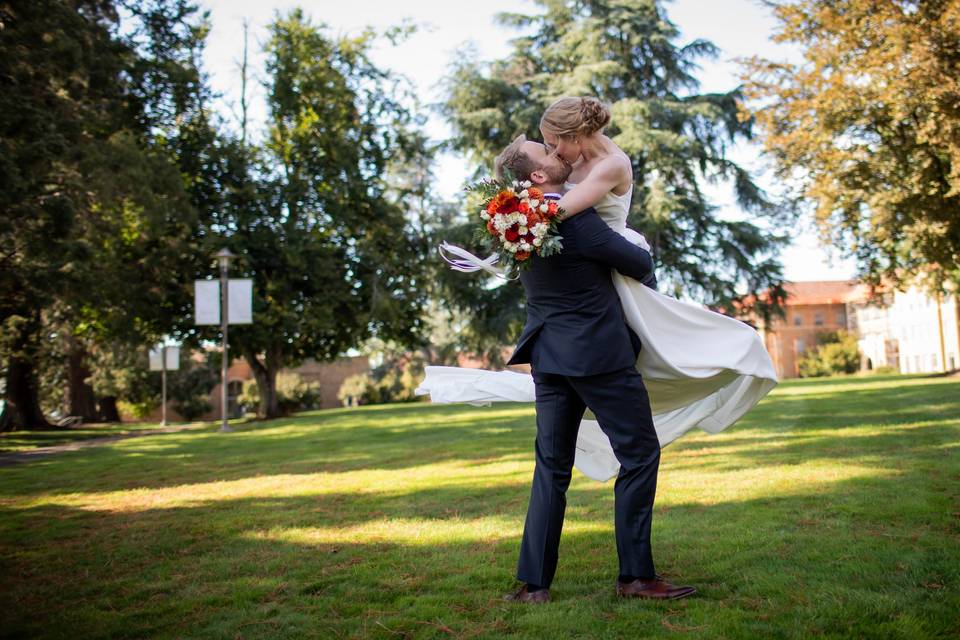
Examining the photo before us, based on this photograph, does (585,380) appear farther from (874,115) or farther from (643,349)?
(874,115)

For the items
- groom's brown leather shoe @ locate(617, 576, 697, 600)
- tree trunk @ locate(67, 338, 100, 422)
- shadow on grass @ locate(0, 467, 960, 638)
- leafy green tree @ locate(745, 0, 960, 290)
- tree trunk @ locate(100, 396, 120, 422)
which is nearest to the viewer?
shadow on grass @ locate(0, 467, 960, 638)

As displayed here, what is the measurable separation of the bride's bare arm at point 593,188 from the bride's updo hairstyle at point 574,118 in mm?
187

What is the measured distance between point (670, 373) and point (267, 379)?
2713 cm

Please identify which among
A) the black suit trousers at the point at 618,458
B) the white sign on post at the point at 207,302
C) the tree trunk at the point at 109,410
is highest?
the white sign on post at the point at 207,302

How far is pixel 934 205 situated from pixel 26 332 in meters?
25.4

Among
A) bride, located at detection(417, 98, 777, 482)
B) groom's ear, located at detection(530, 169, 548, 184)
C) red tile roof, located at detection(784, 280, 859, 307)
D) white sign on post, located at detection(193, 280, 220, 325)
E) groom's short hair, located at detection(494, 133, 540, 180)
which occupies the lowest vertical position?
bride, located at detection(417, 98, 777, 482)

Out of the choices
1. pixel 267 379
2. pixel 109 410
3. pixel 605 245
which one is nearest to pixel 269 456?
pixel 605 245

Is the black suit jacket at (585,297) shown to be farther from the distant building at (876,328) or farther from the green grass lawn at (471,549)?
the distant building at (876,328)

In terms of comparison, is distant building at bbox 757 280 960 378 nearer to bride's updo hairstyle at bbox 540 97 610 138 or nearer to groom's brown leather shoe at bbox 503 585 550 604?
bride's updo hairstyle at bbox 540 97 610 138

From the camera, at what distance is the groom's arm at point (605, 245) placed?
388cm

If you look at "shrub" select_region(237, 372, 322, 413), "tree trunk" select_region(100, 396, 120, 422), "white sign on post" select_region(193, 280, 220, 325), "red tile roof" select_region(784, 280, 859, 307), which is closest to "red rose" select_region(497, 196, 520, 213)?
"white sign on post" select_region(193, 280, 220, 325)

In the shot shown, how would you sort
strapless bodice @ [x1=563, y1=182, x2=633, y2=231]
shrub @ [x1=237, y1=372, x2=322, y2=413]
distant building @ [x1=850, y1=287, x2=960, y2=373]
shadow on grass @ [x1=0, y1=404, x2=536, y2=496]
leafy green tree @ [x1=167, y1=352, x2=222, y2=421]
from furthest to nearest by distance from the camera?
distant building @ [x1=850, y1=287, x2=960, y2=373]
shrub @ [x1=237, y1=372, x2=322, y2=413]
leafy green tree @ [x1=167, y1=352, x2=222, y2=421]
shadow on grass @ [x1=0, y1=404, x2=536, y2=496]
strapless bodice @ [x1=563, y1=182, x2=633, y2=231]

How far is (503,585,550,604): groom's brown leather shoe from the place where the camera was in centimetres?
381

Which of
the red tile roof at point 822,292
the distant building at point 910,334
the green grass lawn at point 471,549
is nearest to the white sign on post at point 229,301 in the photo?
the green grass lawn at point 471,549
